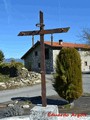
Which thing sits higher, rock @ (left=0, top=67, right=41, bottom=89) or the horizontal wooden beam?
the horizontal wooden beam

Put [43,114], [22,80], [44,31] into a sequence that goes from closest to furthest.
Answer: [43,114]
[44,31]
[22,80]

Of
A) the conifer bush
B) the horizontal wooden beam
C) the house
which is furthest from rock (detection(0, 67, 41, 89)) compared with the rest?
the horizontal wooden beam

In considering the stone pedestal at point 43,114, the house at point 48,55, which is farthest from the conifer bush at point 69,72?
the house at point 48,55

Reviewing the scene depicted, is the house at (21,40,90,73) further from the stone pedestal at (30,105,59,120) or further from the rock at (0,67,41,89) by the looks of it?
the stone pedestal at (30,105,59,120)

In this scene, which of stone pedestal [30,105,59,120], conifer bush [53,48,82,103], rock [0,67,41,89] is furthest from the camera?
rock [0,67,41,89]

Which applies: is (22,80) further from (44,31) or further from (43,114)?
(43,114)

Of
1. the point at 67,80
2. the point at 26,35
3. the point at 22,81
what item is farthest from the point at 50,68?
the point at 26,35

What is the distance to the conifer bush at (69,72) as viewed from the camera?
14477 millimetres

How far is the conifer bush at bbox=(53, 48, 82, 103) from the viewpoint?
1448cm

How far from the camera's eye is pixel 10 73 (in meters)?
33.5

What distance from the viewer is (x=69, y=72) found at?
14.6 meters

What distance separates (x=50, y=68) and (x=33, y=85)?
22.0 meters

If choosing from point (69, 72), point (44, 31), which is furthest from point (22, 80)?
point (44, 31)

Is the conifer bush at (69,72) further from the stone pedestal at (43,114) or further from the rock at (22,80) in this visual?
the rock at (22,80)
